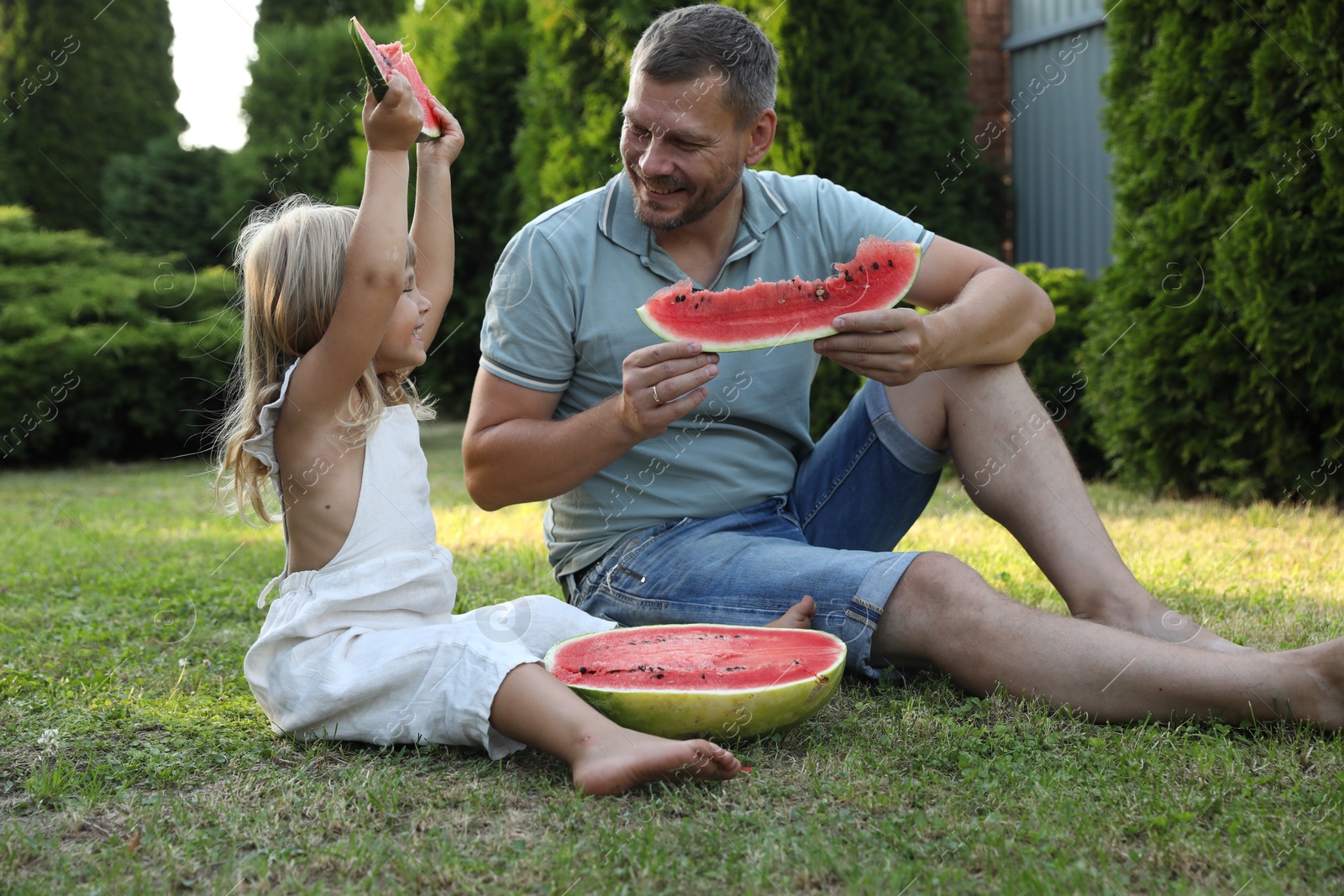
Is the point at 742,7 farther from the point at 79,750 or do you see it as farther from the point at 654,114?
the point at 79,750

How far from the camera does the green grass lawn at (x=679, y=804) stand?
181cm

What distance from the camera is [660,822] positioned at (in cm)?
201

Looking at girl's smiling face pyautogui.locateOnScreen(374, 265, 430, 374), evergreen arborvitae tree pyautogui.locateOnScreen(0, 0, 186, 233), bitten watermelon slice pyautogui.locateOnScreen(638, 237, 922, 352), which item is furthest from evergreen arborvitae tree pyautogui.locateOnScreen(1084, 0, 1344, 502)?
evergreen arborvitae tree pyautogui.locateOnScreen(0, 0, 186, 233)

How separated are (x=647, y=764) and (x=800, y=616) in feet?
2.22

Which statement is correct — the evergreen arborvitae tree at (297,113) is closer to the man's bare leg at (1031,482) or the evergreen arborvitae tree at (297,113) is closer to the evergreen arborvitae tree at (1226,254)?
the evergreen arborvitae tree at (1226,254)

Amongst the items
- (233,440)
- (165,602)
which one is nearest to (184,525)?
(165,602)

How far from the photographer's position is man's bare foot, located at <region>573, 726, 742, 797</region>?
83.1 inches

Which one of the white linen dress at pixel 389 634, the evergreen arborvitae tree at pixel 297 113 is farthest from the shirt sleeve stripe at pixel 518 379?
the evergreen arborvitae tree at pixel 297 113

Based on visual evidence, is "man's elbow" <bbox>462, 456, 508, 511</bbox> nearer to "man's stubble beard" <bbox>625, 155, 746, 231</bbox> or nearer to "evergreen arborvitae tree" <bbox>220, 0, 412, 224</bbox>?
"man's stubble beard" <bbox>625, 155, 746, 231</bbox>

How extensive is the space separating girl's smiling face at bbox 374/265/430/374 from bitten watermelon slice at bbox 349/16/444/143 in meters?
0.36

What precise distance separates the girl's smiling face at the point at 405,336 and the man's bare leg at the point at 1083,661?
1.27 m

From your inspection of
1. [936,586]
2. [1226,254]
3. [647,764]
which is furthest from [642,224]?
[1226,254]

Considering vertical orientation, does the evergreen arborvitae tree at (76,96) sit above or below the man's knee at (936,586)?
above

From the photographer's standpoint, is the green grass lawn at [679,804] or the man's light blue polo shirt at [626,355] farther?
the man's light blue polo shirt at [626,355]
